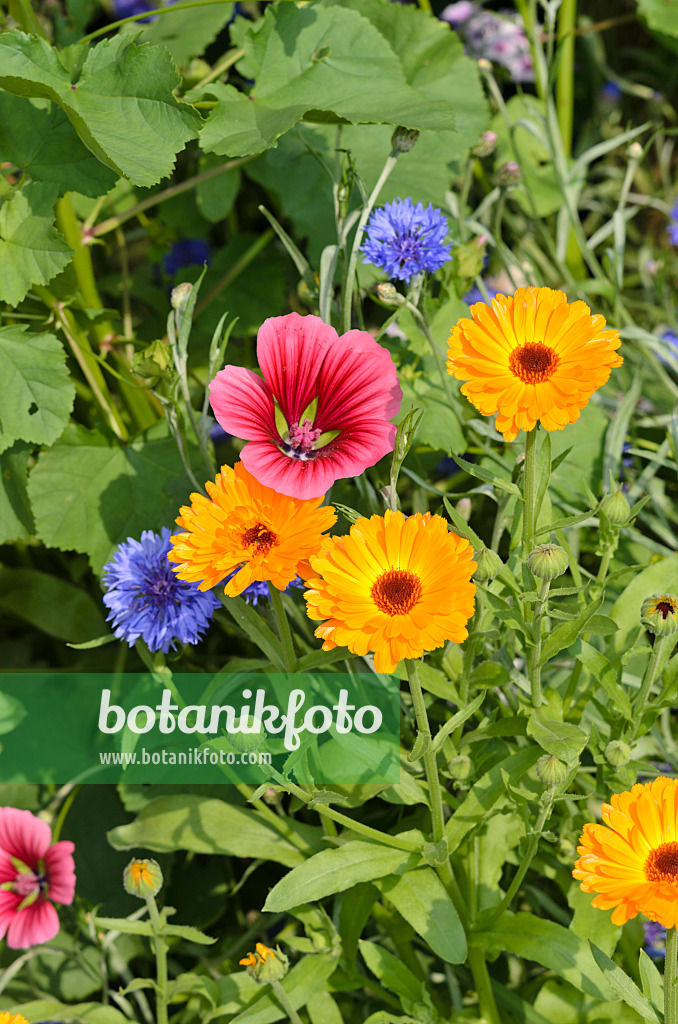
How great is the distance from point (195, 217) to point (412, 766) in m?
0.97

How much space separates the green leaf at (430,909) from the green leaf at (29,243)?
72 cm

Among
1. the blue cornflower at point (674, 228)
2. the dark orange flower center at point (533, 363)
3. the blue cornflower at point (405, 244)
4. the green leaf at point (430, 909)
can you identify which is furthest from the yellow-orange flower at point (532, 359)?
the blue cornflower at point (674, 228)

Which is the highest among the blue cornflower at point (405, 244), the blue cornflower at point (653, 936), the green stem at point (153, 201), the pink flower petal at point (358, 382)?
the green stem at point (153, 201)

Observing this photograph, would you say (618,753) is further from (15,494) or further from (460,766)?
(15,494)

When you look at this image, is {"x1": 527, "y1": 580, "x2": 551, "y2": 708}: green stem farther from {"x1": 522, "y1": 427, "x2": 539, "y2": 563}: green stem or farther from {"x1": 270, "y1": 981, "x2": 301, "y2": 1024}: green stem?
{"x1": 270, "y1": 981, "x2": 301, "y2": 1024}: green stem

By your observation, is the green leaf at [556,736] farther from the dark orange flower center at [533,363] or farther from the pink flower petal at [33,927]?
the pink flower petal at [33,927]

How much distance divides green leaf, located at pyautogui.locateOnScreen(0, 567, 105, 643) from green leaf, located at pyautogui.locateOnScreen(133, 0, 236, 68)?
29.3 inches

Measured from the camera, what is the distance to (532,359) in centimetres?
72

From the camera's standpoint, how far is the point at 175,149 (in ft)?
3.15

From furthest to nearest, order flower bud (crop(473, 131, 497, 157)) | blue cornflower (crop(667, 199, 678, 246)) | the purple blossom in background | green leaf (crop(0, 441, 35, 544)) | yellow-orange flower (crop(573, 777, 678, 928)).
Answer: the purple blossom in background
blue cornflower (crop(667, 199, 678, 246))
flower bud (crop(473, 131, 497, 157))
green leaf (crop(0, 441, 35, 544))
yellow-orange flower (crop(573, 777, 678, 928))

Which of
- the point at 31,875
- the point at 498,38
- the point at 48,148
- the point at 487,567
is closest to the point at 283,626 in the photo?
the point at 487,567

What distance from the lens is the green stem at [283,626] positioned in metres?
0.79

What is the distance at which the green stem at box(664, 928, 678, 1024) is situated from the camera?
0.68 metres

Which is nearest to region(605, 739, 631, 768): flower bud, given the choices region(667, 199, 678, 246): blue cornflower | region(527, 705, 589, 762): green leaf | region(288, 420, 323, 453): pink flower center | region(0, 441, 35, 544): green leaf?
region(527, 705, 589, 762): green leaf
